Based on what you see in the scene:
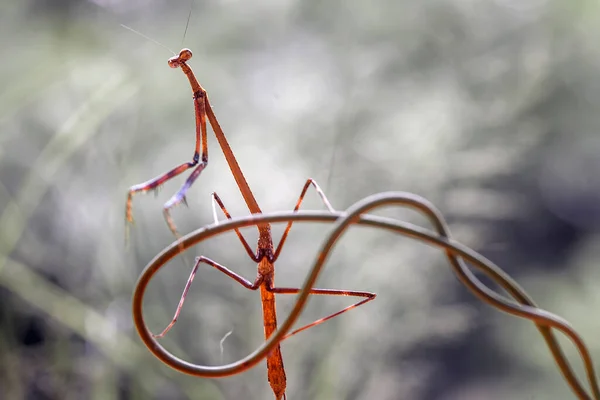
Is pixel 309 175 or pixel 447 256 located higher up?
pixel 309 175

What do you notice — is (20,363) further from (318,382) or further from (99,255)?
(318,382)

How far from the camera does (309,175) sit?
1.19m

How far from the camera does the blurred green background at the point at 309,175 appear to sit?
112cm

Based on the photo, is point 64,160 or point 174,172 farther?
point 64,160

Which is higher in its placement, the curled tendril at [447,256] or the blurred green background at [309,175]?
the blurred green background at [309,175]

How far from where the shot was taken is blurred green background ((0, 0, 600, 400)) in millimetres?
1116

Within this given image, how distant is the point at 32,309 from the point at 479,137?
101cm

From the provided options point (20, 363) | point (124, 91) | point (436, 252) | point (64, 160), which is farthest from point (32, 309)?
point (436, 252)

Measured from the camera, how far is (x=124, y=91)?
120 cm

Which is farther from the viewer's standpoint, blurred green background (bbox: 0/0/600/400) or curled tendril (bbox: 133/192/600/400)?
blurred green background (bbox: 0/0/600/400)

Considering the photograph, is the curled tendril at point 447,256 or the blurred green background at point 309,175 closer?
the curled tendril at point 447,256

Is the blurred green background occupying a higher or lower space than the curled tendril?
higher

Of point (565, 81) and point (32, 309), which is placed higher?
point (565, 81)

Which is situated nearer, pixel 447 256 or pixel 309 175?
pixel 447 256
